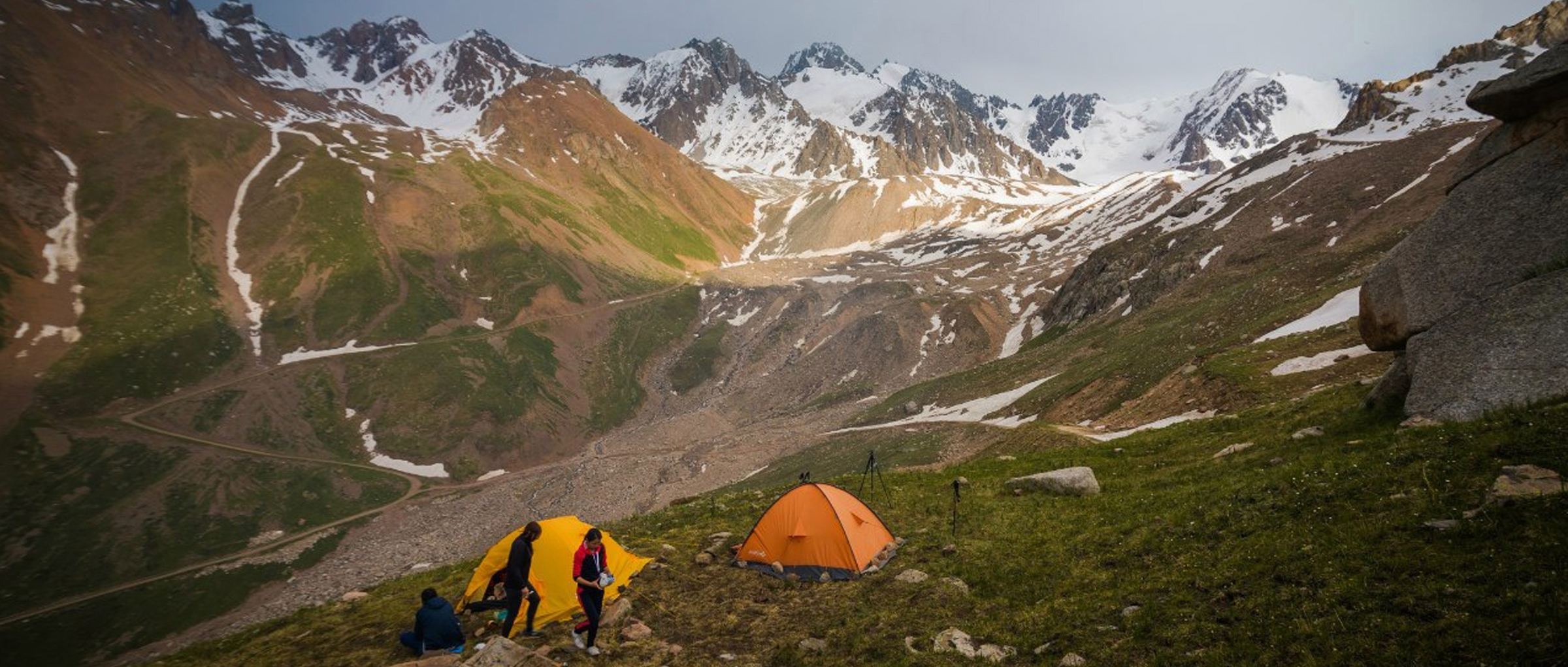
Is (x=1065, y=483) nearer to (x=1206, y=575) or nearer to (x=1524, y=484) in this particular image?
(x=1206, y=575)

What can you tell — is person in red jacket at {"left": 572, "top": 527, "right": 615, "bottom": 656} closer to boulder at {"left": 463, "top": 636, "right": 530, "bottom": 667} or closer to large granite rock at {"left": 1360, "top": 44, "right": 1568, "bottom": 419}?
boulder at {"left": 463, "top": 636, "right": 530, "bottom": 667}

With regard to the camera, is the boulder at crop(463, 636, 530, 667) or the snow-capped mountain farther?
the snow-capped mountain

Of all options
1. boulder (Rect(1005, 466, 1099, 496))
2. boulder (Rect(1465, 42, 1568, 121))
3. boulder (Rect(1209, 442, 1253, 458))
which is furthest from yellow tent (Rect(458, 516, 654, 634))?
boulder (Rect(1465, 42, 1568, 121))

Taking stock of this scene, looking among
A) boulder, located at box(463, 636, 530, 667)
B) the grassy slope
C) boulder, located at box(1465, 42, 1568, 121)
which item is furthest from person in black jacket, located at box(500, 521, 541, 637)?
boulder, located at box(1465, 42, 1568, 121)

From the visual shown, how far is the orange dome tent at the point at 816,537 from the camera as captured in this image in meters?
21.4

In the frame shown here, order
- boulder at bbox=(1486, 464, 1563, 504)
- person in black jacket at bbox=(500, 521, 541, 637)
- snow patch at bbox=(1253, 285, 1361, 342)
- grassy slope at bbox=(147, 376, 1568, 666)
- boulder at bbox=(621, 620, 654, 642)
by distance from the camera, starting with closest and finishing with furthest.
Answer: grassy slope at bbox=(147, 376, 1568, 666), boulder at bbox=(1486, 464, 1563, 504), person in black jacket at bbox=(500, 521, 541, 637), boulder at bbox=(621, 620, 654, 642), snow patch at bbox=(1253, 285, 1361, 342)

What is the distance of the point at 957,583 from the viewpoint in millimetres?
18328

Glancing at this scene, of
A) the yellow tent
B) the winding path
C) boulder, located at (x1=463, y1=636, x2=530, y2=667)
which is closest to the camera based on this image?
boulder, located at (x1=463, y1=636, x2=530, y2=667)

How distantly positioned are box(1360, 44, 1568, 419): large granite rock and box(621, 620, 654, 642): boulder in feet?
74.3

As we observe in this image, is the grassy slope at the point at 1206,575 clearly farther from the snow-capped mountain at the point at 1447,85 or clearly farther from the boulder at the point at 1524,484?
the snow-capped mountain at the point at 1447,85

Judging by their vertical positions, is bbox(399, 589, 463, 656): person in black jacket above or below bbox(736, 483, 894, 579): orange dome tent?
above

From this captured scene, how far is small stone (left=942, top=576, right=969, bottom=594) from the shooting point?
1792 cm

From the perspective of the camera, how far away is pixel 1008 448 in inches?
1703

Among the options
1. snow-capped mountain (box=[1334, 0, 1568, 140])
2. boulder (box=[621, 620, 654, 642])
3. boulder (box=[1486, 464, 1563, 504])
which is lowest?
boulder (box=[621, 620, 654, 642])
